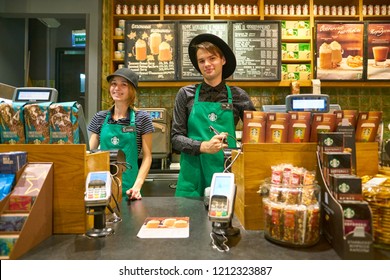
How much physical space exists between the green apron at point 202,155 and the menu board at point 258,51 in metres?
1.92

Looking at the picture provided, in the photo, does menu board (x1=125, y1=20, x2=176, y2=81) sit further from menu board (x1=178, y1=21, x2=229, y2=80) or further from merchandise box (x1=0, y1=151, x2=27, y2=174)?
merchandise box (x1=0, y1=151, x2=27, y2=174)

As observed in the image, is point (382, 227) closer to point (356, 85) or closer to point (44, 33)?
point (356, 85)

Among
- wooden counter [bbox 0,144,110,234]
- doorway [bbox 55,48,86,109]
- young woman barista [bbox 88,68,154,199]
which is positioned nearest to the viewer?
wooden counter [bbox 0,144,110,234]

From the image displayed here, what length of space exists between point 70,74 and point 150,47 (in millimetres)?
3265

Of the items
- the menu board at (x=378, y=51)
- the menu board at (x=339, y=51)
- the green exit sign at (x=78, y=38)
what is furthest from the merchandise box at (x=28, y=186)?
the green exit sign at (x=78, y=38)

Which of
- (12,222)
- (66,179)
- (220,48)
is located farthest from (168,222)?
(220,48)

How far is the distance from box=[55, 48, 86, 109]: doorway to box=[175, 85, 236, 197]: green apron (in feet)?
16.1

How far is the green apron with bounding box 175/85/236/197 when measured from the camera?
6.19ft

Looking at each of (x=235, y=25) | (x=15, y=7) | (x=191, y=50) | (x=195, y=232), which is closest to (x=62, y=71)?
(x=15, y=7)

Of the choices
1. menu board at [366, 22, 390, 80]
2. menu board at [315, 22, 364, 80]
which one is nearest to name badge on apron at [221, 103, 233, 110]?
menu board at [315, 22, 364, 80]

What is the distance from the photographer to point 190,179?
1907 mm

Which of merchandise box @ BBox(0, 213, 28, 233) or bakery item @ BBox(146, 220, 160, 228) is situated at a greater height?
merchandise box @ BBox(0, 213, 28, 233)

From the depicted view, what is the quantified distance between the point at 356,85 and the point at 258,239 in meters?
3.47

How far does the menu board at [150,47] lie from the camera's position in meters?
3.68
